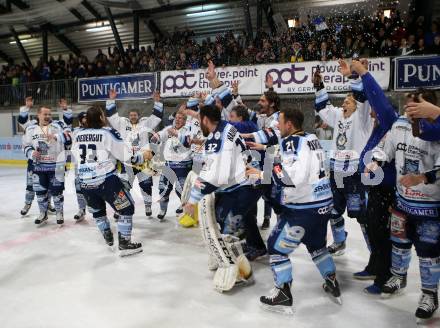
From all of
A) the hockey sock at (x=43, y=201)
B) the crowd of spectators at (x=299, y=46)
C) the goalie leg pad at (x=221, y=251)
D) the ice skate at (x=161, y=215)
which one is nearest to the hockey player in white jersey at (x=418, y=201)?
the goalie leg pad at (x=221, y=251)

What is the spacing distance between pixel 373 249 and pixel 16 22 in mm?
17698

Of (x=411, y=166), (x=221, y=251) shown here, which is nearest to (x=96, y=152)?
(x=221, y=251)

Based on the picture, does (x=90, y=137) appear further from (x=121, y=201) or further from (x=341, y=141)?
(x=341, y=141)

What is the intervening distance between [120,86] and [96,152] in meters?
9.70

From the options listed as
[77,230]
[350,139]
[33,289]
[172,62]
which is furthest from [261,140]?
[172,62]

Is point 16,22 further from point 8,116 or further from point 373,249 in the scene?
point 373,249

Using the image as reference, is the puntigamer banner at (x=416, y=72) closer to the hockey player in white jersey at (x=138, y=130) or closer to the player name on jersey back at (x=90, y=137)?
the hockey player in white jersey at (x=138, y=130)

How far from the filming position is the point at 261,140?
4168 mm

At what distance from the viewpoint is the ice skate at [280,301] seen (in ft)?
10.8

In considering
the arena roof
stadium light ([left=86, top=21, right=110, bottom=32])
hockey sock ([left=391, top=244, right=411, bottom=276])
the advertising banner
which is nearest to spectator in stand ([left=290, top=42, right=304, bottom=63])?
the arena roof

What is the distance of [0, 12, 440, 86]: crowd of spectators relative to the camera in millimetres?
10898

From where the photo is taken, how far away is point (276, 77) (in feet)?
37.9

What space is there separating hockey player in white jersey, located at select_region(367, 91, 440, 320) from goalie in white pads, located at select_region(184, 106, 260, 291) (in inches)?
44.9

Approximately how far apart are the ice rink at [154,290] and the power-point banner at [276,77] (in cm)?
607
